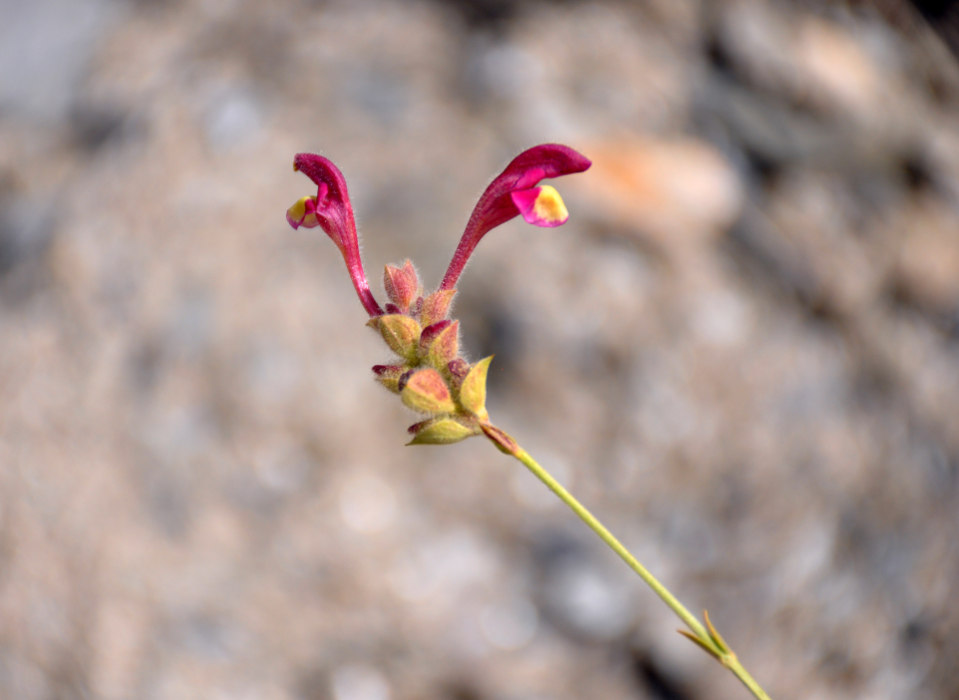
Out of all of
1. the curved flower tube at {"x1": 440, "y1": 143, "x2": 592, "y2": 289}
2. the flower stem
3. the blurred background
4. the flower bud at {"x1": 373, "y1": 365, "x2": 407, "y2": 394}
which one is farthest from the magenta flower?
the blurred background

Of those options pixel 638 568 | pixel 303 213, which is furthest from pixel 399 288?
pixel 638 568

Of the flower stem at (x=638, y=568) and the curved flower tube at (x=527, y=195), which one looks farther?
the curved flower tube at (x=527, y=195)

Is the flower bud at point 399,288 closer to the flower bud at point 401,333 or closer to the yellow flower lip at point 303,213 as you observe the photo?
the flower bud at point 401,333

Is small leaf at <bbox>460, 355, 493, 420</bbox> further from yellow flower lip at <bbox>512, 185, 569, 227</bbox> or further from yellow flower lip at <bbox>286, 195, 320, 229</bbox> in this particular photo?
yellow flower lip at <bbox>286, 195, 320, 229</bbox>

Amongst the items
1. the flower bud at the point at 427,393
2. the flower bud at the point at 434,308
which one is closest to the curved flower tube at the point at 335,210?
the flower bud at the point at 434,308

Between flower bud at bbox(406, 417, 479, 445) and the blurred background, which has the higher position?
the blurred background

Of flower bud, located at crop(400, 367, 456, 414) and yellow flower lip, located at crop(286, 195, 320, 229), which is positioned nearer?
flower bud, located at crop(400, 367, 456, 414)

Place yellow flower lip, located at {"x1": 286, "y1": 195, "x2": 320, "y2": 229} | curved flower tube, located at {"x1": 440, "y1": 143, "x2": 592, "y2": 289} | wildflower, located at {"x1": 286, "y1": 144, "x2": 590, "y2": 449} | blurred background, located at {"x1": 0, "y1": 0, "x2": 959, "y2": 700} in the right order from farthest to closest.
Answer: blurred background, located at {"x1": 0, "y1": 0, "x2": 959, "y2": 700} < yellow flower lip, located at {"x1": 286, "y1": 195, "x2": 320, "y2": 229} < curved flower tube, located at {"x1": 440, "y1": 143, "x2": 592, "y2": 289} < wildflower, located at {"x1": 286, "y1": 144, "x2": 590, "y2": 449}
